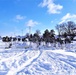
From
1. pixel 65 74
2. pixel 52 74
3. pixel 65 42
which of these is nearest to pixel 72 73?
pixel 65 74

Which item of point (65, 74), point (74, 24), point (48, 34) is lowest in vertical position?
point (65, 74)

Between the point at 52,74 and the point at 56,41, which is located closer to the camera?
the point at 52,74

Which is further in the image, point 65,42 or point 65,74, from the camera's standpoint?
point 65,42

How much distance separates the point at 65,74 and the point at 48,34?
35.7 meters

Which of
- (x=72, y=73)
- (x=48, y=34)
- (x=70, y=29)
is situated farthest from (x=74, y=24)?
(x=72, y=73)

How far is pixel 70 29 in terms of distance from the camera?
6906cm

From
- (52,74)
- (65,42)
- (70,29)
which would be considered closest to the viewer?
(52,74)

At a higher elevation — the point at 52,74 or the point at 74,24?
→ the point at 74,24

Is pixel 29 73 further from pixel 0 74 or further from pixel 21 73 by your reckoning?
pixel 0 74

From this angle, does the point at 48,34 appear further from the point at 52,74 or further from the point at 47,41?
the point at 52,74

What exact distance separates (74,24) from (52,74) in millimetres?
65393

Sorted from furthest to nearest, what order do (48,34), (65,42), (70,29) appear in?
1. (70,29)
2. (48,34)
3. (65,42)

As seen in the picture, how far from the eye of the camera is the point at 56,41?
1300 inches

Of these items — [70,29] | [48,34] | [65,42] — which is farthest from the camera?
[70,29]
